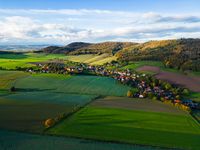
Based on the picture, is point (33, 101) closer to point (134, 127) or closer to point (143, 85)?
point (134, 127)

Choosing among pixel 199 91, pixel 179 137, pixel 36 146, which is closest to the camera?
pixel 36 146

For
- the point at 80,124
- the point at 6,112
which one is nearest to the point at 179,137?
the point at 80,124

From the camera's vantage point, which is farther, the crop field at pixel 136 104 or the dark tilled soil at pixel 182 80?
the dark tilled soil at pixel 182 80

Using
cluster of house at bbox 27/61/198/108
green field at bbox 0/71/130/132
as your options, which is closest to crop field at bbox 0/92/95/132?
green field at bbox 0/71/130/132

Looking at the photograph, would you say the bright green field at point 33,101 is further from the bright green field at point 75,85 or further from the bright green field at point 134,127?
the bright green field at point 134,127

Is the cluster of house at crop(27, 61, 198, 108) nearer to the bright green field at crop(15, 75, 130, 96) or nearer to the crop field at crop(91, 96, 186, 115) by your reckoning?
the bright green field at crop(15, 75, 130, 96)

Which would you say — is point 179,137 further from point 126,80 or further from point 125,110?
point 126,80

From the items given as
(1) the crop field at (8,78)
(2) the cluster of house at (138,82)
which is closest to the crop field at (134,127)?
(2) the cluster of house at (138,82)
